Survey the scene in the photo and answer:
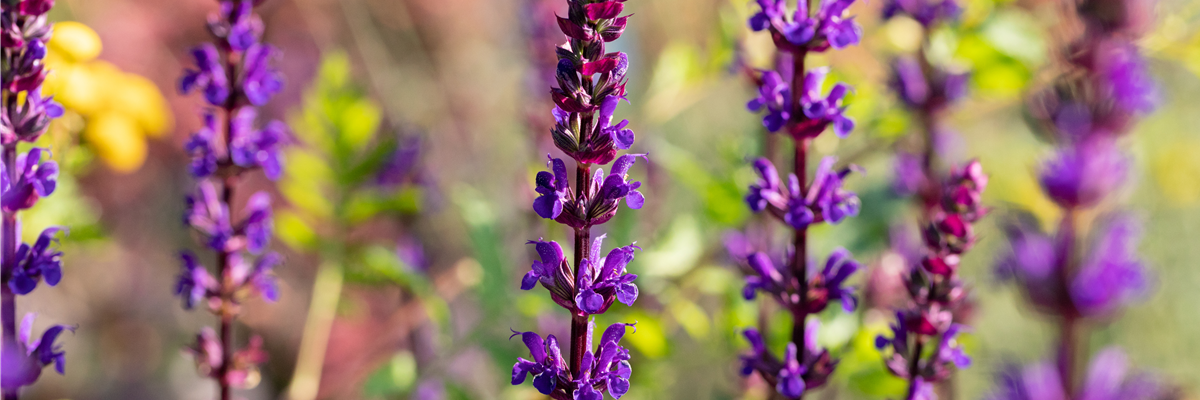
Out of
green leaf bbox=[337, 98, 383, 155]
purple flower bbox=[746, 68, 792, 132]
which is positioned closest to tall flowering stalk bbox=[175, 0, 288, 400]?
green leaf bbox=[337, 98, 383, 155]

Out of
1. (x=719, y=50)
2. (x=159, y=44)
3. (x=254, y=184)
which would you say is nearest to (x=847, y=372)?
(x=719, y=50)

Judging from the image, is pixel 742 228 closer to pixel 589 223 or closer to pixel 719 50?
pixel 719 50

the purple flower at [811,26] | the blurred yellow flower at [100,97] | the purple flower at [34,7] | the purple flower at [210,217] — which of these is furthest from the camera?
the blurred yellow flower at [100,97]

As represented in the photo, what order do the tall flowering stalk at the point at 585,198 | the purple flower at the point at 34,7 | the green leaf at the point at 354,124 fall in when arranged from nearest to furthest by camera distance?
the tall flowering stalk at the point at 585,198 < the purple flower at the point at 34,7 < the green leaf at the point at 354,124

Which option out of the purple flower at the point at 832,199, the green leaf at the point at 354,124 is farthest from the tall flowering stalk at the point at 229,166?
the purple flower at the point at 832,199

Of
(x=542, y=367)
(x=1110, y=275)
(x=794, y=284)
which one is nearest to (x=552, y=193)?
(x=542, y=367)

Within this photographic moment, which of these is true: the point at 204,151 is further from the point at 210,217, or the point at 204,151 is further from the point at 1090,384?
the point at 1090,384

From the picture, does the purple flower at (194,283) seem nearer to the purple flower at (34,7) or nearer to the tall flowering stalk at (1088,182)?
the purple flower at (34,7)
